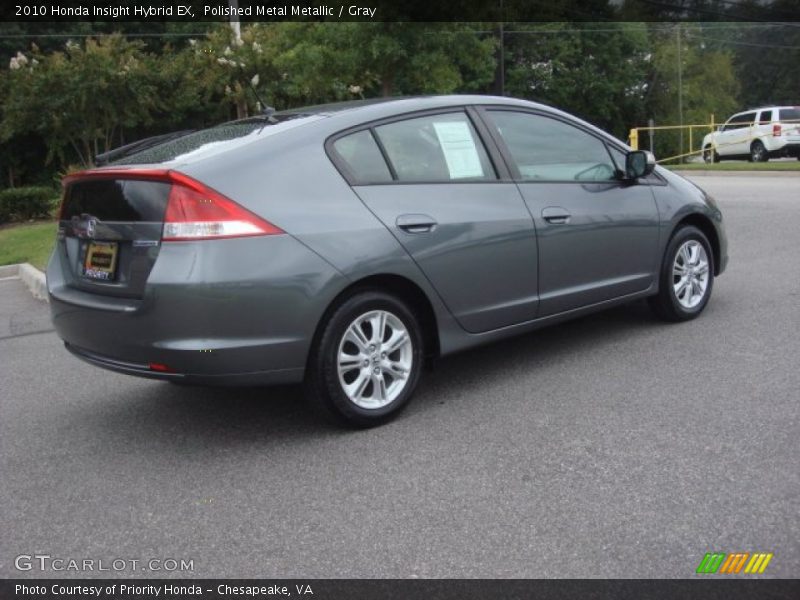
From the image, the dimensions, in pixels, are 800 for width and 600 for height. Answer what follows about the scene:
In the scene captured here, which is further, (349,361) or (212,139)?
(212,139)

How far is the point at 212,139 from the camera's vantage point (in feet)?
14.5

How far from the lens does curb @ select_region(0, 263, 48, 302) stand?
896 cm

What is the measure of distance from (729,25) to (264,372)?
222 feet

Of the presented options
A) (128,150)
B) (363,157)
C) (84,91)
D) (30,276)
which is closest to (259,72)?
(84,91)

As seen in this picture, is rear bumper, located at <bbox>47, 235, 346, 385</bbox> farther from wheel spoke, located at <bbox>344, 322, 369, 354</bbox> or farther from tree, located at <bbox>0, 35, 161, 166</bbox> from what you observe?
tree, located at <bbox>0, 35, 161, 166</bbox>

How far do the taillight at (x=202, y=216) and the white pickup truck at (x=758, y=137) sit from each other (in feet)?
84.8

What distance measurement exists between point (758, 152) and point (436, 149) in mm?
25734

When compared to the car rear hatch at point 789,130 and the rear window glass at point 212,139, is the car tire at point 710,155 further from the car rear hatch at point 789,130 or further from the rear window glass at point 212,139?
the rear window glass at point 212,139

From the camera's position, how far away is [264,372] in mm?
3938

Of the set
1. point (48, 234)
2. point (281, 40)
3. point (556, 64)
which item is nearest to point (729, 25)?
point (556, 64)

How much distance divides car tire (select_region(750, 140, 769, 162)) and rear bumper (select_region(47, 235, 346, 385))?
26.3 m

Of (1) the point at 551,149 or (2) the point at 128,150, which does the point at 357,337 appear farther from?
(1) the point at 551,149
